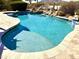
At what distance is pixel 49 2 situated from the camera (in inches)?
1118

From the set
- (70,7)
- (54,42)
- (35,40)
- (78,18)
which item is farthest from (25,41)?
(70,7)

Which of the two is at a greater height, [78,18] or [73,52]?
[73,52]

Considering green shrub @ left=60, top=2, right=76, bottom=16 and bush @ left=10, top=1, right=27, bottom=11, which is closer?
green shrub @ left=60, top=2, right=76, bottom=16

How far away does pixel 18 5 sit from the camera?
2541 centimetres

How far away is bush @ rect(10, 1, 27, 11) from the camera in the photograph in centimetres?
2522

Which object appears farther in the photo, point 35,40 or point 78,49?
point 35,40

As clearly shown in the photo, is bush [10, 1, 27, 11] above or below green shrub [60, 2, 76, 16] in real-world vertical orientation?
below

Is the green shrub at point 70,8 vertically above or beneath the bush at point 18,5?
above

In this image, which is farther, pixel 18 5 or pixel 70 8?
pixel 18 5

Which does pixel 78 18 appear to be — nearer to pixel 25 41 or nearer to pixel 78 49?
pixel 25 41

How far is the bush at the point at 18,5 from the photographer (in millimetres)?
25219

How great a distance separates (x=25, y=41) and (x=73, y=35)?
2.53 meters

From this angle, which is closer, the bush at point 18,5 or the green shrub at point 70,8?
the green shrub at point 70,8

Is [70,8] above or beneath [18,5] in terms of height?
above
